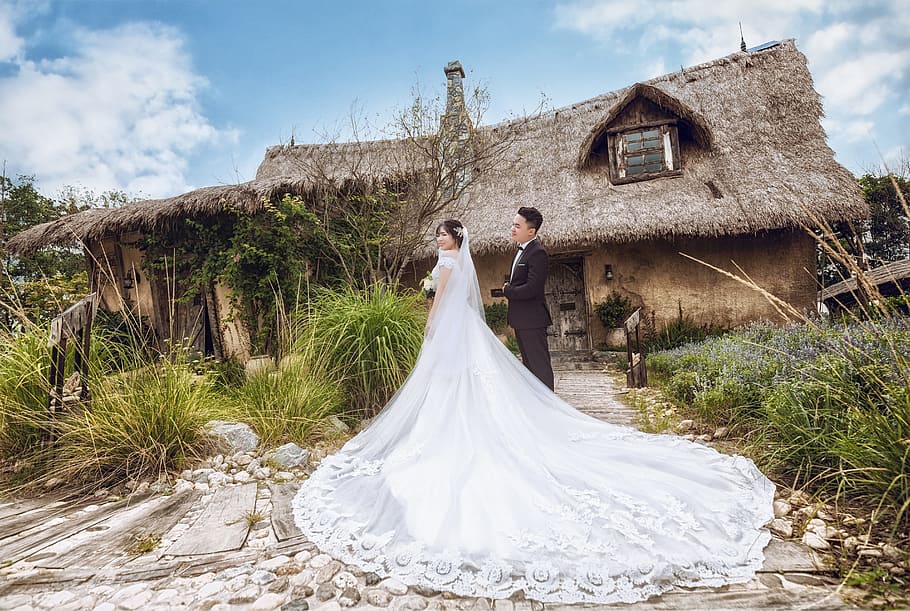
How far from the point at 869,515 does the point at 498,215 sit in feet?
24.9

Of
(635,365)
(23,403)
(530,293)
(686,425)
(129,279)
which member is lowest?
(686,425)

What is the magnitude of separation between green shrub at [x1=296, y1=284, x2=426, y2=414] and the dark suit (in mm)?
1162

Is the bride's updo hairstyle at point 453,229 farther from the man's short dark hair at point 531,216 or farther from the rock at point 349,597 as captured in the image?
the rock at point 349,597

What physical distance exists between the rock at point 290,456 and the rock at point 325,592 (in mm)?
1709

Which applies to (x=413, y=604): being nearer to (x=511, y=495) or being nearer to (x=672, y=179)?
(x=511, y=495)

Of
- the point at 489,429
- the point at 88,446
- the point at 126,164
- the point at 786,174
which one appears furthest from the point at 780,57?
the point at 88,446

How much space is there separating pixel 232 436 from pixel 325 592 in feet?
7.16

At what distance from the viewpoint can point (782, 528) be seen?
2057 mm

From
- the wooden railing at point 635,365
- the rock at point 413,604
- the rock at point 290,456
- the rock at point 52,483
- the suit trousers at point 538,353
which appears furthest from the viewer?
the wooden railing at point 635,365

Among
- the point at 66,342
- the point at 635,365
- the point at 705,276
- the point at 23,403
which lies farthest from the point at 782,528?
the point at 705,276

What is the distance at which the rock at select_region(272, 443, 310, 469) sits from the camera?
10.9 feet

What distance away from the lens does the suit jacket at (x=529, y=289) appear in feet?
11.5

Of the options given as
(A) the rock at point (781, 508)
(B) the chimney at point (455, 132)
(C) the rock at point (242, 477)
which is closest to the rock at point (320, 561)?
(C) the rock at point (242, 477)

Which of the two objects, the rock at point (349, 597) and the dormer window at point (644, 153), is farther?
the dormer window at point (644, 153)
